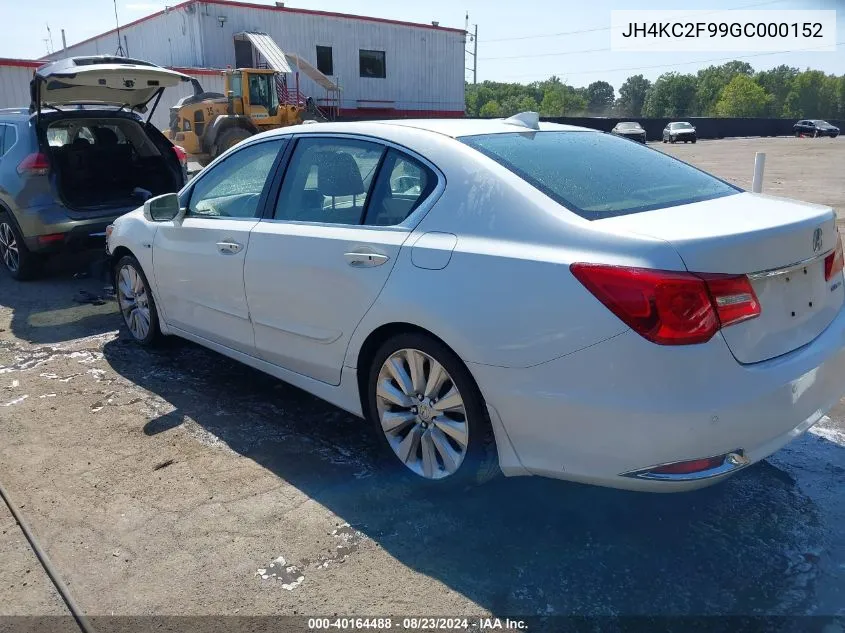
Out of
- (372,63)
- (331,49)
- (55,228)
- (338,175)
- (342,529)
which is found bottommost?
(342,529)

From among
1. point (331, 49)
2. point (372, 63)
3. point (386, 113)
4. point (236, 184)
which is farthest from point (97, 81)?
point (372, 63)

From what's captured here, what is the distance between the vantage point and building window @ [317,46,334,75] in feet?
109

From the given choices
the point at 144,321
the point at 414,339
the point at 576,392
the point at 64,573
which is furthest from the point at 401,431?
the point at 144,321

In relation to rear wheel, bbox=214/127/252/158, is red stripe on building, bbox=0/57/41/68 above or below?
above

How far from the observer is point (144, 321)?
4.96 meters

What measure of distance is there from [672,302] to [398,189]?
4.50 ft

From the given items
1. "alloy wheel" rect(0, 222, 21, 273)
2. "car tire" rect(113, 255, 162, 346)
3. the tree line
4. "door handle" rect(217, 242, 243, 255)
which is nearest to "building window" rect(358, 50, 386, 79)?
"alloy wheel" rect(0, 222, 21, 273)

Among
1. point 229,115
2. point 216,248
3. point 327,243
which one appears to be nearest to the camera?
point 327,243

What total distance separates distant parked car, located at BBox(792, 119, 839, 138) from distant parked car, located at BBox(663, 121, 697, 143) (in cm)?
1482

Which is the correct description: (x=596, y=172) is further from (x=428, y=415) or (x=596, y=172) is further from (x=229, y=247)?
(x=229, y=247)

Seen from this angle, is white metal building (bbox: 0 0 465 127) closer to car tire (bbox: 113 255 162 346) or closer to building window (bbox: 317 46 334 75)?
building window (bbox: 317 46 334 75)

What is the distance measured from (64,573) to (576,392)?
2.04m

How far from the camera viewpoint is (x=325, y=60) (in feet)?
110

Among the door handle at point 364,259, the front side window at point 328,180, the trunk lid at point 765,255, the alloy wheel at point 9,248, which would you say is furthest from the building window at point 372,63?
the trunk lid at point 765,255
